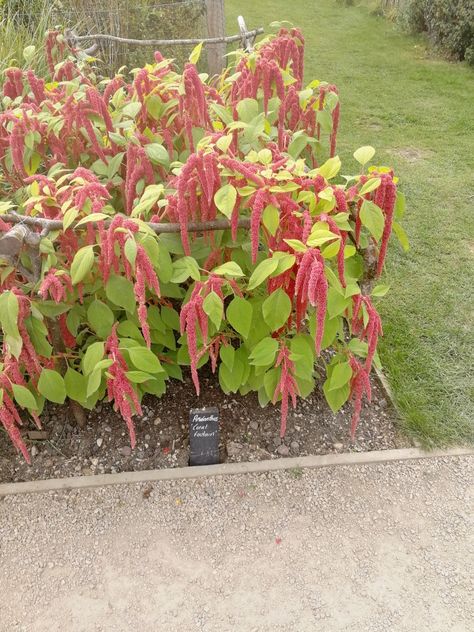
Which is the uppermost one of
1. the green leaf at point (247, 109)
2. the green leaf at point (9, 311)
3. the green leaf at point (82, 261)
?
the green leaf at point (247, 109)

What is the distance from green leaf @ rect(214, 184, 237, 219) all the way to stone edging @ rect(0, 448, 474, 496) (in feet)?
3.56

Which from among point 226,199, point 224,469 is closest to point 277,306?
point 226,199

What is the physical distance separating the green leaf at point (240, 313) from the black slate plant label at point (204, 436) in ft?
1.64

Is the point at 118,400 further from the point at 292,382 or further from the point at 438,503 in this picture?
the point at 438,503

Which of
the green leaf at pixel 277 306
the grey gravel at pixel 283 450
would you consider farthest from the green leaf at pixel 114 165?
the grey gravel at pixel 283 450

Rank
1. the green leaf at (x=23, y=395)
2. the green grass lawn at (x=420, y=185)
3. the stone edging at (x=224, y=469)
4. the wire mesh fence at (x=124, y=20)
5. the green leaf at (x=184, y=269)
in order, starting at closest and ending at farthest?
the green leaf at (x=184, y=269), the green leaf at (x=23, y=395), the stone edging at (x=224, y=469), the green grass lawn at (x=420, y=185), the wire mesh fence at (x=124, y=20)

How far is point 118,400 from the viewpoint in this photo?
4.99 feet

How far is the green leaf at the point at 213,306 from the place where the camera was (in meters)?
1.34

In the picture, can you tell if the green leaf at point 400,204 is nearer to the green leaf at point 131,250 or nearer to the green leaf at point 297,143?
the green leaf at point 297,143

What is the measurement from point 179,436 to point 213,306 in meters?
0.97

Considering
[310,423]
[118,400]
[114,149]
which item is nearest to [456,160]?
[310,423]

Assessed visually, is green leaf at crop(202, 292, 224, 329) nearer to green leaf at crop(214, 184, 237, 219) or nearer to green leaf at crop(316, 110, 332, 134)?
green leaf at crop(214, 184, 237, 219)

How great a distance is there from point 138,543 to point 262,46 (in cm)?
201

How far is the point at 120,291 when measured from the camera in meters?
1.51
